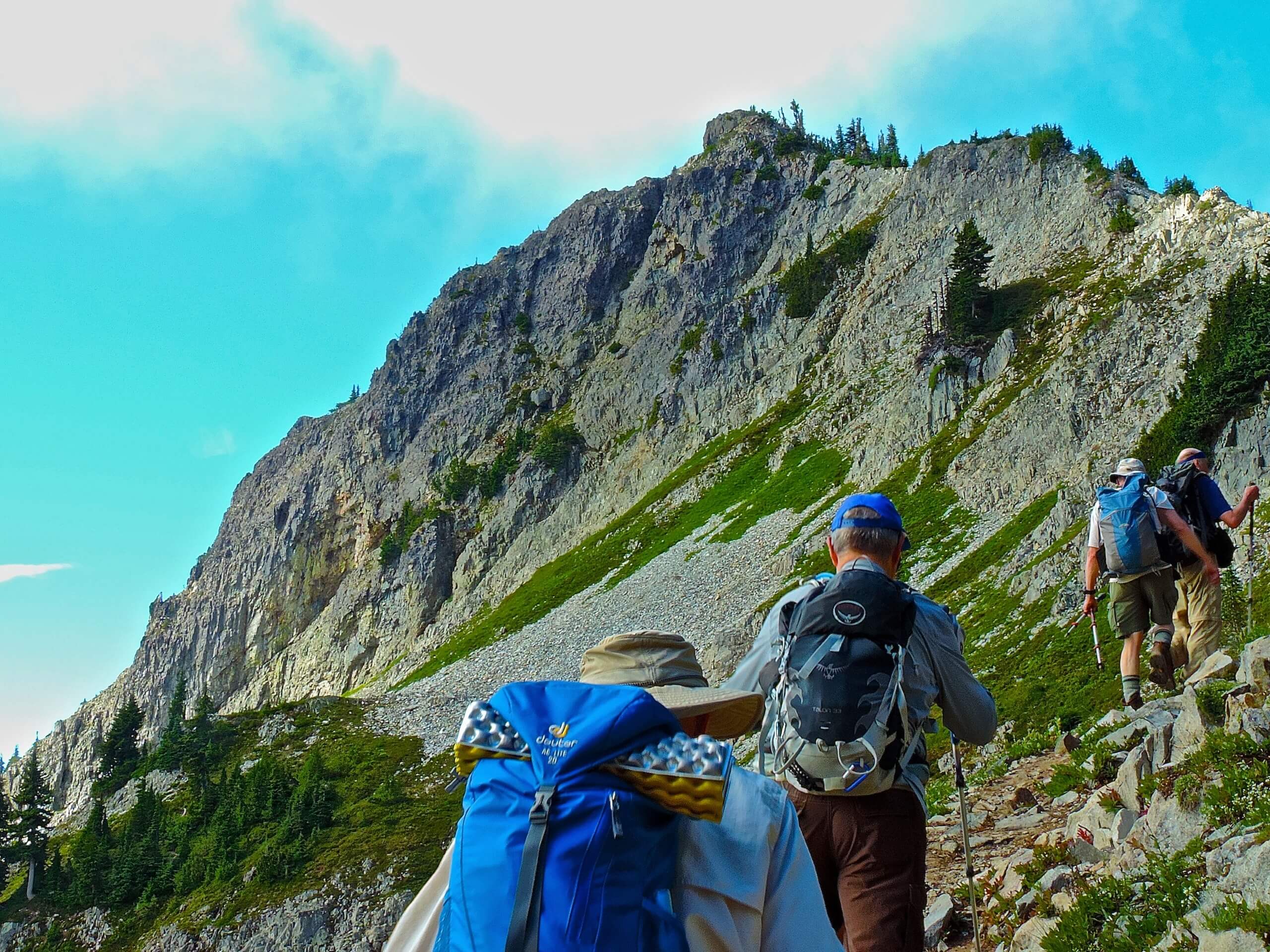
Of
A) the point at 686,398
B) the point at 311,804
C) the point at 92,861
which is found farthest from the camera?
the point at 686,398

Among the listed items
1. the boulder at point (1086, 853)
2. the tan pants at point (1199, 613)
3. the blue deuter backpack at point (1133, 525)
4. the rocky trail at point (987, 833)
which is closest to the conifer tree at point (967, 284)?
the tan pants at point (1199, 613)

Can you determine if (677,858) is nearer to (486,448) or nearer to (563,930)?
(563,930)

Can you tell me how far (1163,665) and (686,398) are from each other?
81.8 meters

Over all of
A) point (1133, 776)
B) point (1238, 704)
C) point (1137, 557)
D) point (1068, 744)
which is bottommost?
point (1133, 776)

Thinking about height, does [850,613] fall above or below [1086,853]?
above

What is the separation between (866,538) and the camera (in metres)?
5.13

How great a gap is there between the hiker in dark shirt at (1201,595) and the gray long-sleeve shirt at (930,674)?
768cm

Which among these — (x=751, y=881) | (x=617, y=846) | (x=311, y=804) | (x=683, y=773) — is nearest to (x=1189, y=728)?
(x=751, y=881)

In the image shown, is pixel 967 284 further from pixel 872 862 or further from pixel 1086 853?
pixel 872 862

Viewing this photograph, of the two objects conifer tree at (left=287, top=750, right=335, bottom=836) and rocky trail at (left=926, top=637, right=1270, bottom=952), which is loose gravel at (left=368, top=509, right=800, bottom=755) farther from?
rocky trail at (left=926, top=637, right=1270, bottom=952)

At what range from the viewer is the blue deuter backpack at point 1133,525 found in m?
11.0

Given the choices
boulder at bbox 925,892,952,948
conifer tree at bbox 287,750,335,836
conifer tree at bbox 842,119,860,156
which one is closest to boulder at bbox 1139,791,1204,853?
boulder at bbox 925,892,952,948

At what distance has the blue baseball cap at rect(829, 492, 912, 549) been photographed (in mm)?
5117

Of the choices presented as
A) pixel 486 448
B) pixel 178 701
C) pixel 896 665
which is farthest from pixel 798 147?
pixel 896 665
